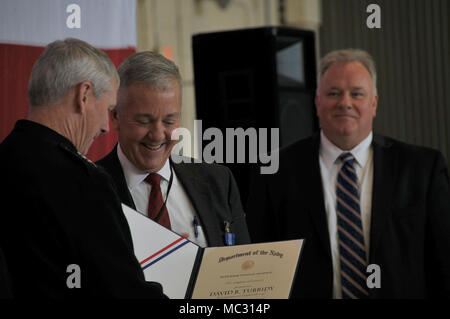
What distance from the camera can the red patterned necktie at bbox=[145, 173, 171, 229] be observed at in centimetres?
181

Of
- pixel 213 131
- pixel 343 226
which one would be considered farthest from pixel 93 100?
pixel 213 131

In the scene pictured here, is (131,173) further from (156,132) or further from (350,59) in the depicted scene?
(350,59)

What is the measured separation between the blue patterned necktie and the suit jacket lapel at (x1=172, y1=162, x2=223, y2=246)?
0.46m

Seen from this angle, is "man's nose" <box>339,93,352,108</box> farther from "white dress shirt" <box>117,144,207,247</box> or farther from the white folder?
the white folder

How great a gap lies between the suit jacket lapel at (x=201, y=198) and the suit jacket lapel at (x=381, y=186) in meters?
0.54

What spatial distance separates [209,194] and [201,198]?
34mm

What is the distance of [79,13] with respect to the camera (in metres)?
2.13

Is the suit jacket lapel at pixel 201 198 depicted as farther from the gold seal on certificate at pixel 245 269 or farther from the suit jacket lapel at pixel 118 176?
the gold seal on certificate at pixel 245 269

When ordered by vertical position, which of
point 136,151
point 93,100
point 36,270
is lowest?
point 36,270

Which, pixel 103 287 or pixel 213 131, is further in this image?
pixel 213 131

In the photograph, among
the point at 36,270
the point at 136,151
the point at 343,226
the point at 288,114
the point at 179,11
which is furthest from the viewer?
the point at 179,11

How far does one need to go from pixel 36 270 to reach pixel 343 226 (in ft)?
3.67

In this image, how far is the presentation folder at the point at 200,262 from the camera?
148 centimetres
